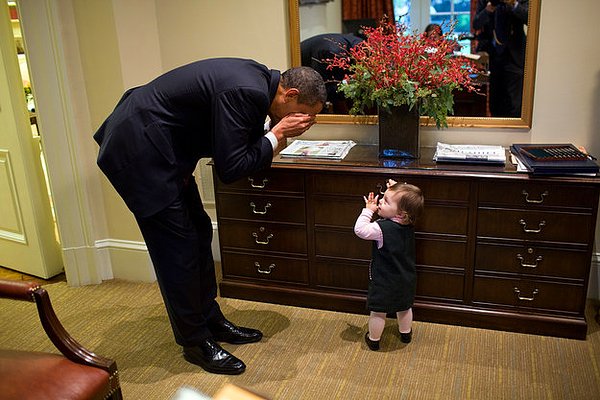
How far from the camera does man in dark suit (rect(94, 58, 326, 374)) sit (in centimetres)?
227

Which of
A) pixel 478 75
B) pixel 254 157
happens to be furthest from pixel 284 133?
pixel 478 75

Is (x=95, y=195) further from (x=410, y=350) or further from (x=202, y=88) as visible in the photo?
(x=410, y=350)

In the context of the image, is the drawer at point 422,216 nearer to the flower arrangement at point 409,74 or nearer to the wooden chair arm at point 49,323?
the flower arrangement at point 409,74

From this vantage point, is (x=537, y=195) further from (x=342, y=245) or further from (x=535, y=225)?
(x=342, y=245)

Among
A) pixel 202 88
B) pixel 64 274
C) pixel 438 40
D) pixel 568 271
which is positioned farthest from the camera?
pixel 64 274

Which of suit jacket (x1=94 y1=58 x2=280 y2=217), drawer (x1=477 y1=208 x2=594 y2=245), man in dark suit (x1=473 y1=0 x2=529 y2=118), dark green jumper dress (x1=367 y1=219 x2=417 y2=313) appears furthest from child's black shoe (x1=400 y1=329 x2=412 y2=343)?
man in dark suit (x1=473 y1=0 x2=529 y2=118)

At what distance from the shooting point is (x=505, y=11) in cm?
281

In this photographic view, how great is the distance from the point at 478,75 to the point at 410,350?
1.38m

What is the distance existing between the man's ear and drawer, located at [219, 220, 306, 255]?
31.3 inches

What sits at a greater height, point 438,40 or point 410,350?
point 438,40

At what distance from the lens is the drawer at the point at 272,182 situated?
9.51 feet

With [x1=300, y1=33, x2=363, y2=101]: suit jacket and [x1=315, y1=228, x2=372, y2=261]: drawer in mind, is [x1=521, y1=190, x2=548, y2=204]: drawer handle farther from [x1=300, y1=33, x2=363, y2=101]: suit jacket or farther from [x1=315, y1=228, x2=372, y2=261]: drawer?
[x1=300, y1=33, x2=363, y2=101]: suit jacket

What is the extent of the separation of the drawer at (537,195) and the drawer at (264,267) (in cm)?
98

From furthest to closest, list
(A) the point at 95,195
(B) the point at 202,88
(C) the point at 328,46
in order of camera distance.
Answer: (A) the point at 95,195 < (C) the point at 328,46 < (B) the point at 202,88
